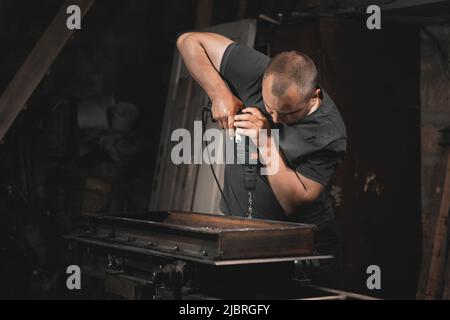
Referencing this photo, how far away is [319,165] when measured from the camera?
10.4ft

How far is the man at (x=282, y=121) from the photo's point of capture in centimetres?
288

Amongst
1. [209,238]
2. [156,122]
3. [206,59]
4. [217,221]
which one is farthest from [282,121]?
[156,122]

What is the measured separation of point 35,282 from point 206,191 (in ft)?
5.45

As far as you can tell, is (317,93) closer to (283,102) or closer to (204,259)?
(283,102)

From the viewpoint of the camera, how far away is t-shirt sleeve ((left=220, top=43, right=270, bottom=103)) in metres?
3.46

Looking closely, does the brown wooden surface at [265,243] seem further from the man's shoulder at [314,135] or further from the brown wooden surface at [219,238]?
the man's shoulder at [314,135]

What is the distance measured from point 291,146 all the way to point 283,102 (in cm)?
35

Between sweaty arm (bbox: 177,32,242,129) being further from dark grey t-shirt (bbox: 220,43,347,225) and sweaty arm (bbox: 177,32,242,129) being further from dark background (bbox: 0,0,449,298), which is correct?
dark background (bbox: 0,0,449,298)

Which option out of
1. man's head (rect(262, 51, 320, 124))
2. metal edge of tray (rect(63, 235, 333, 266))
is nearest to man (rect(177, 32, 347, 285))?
man's head (rect(262, 51, 320, 124))

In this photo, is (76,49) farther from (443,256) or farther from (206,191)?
(443,256)

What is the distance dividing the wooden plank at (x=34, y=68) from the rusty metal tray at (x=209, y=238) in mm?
2641

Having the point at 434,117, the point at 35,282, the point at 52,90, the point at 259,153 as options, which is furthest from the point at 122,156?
the point at 259,153

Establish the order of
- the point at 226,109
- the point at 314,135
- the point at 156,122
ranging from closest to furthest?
the point at 226,109
the point at 314,135
the point at 156,122

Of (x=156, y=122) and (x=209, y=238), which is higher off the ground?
(x=156, y=122)
